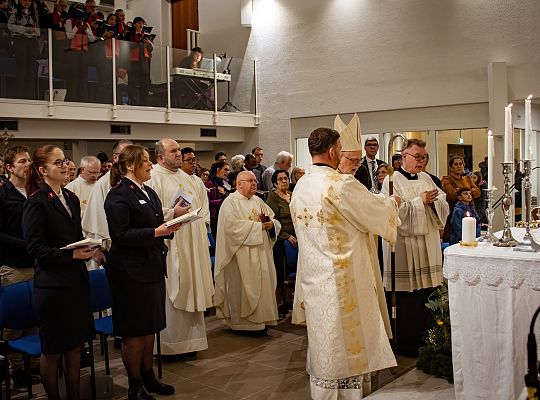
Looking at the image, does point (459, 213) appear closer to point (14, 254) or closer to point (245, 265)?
point (245, 265)

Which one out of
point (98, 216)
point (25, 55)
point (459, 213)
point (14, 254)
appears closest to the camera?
point (14, 254)

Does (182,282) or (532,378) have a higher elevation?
(532,378)

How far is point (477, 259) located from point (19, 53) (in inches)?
342

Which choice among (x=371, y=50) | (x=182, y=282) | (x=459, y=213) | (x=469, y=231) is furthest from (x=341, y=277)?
(x=371, y=50)

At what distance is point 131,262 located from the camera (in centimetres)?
430

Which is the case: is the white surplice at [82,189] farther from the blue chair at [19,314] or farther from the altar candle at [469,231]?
the altar candle at [469,231]

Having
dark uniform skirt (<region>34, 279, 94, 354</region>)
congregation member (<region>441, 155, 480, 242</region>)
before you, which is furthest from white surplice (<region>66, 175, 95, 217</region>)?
congregation member (<region>441, 155, 480, 242</region>)

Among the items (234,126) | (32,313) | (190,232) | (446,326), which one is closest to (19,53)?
(234,126)

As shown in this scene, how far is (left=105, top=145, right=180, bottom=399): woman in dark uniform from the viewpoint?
13.9 feet

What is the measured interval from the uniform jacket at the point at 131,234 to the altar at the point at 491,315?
1.95 m

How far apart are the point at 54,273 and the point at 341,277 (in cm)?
179

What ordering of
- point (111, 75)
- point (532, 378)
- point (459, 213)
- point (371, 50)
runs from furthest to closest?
1. point (371, 50)
2. point (111, 75)
3. point (459, 213)
4. point (532, 378)

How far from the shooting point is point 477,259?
11.7 ft

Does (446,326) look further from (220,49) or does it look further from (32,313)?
(220,49)
